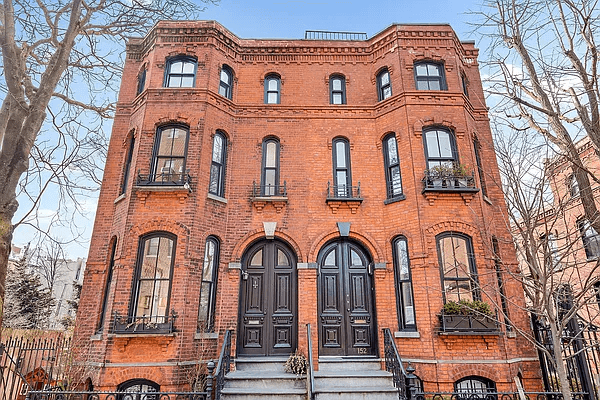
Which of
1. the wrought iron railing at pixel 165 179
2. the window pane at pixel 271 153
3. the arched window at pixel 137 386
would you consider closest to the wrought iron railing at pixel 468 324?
the window pane at pixel 271 153

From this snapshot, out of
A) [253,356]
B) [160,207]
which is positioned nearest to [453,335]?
[253,356]

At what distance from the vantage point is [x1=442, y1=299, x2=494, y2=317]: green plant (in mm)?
8641

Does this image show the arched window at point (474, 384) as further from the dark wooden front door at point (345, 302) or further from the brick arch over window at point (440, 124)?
the brick arch over window at point (440, 124)

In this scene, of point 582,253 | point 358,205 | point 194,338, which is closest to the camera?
point 194,338

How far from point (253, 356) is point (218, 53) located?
29.3 ft

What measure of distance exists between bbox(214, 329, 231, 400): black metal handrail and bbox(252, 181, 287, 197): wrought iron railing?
3802 mm

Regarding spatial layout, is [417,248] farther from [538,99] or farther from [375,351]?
[538,99]

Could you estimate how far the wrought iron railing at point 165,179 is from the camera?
9875 millimetres

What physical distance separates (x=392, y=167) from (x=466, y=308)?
4.27m

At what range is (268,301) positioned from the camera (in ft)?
32.5

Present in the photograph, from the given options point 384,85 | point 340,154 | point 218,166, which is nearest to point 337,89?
point 384,85

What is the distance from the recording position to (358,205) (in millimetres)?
10531

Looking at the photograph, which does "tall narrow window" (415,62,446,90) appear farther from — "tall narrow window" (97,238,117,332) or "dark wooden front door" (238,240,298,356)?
"tall narrow window" (97,238,117,332)

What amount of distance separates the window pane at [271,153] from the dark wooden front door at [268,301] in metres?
2.38
